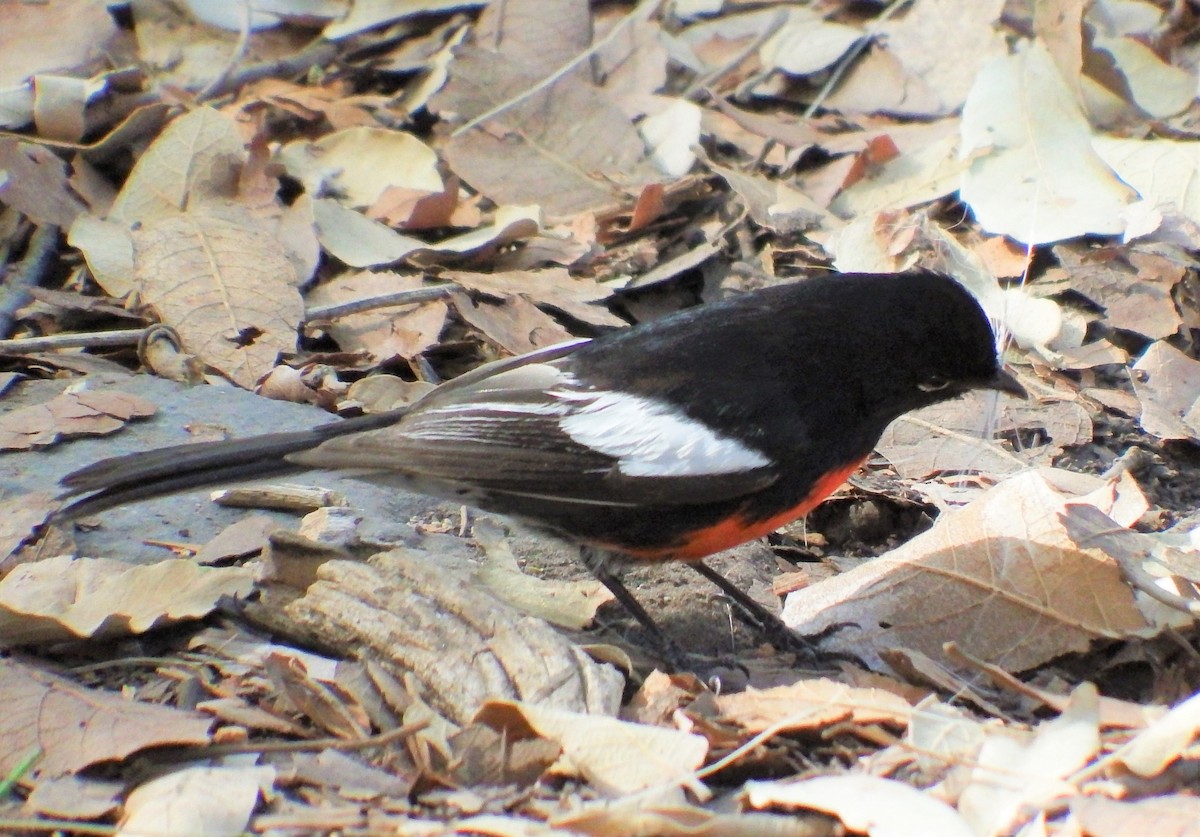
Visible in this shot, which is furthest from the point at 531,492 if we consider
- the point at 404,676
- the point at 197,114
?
the point at 197,114

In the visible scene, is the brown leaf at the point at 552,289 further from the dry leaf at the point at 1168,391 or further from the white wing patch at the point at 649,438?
the dry leaf at the point at 1168,391

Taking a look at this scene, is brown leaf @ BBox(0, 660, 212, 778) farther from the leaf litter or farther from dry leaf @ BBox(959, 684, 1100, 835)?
dry leaf @ BBox(959, 684, 1100, 835)

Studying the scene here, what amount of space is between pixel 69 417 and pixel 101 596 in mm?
1090

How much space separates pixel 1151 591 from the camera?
3283mm

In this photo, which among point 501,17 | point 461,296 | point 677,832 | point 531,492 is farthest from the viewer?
point 501,17

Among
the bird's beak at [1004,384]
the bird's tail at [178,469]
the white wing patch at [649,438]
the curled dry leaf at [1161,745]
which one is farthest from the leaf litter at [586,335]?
the white wing patch at [649,438]

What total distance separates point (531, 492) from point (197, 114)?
2642mm

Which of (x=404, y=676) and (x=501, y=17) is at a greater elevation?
(x=501, y=17)

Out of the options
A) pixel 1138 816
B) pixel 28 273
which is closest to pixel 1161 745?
pixel 1138 816

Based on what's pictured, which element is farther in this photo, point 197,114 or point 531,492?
point 197,114

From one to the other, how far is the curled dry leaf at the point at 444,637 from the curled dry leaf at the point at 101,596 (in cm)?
19

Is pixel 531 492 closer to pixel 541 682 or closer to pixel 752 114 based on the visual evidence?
pixel 541 682

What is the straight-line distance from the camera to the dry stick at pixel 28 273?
15.7ft

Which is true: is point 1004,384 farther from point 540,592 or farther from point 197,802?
point 197,802
